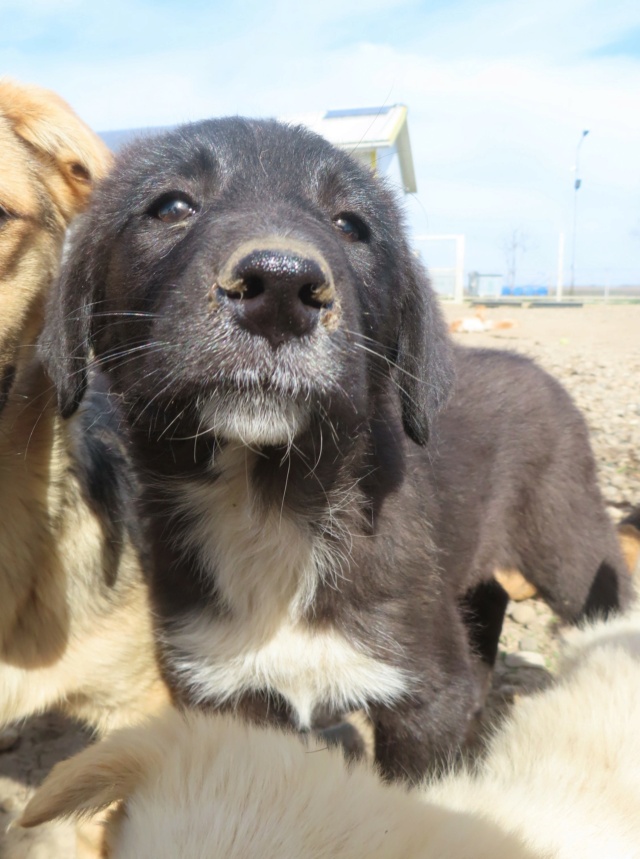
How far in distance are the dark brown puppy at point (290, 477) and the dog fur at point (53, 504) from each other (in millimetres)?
148

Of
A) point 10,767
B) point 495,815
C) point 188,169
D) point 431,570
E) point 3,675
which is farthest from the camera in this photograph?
point 10,767

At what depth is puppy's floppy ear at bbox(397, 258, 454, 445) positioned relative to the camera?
2.35 meters

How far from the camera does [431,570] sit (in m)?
2.49

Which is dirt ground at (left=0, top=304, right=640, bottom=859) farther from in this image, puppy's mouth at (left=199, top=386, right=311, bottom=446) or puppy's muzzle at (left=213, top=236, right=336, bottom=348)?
puppy's muzzle at (left=213, top=236, right=336, bottom=348)

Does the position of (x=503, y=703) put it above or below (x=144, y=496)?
below

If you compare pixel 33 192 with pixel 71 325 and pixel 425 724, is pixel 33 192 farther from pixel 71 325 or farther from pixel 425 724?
pixel 425 724

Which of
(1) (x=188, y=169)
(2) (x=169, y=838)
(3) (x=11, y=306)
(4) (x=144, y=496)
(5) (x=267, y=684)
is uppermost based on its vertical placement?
(1) (x=188, y=169)

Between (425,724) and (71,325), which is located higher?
(71,325)

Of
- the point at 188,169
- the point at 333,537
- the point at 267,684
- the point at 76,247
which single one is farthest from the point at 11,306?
the point at 267,684

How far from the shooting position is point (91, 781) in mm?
1465

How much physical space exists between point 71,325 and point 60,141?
2.54 feet

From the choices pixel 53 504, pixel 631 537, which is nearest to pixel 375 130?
pixel 631 537

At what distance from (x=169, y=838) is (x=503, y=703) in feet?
7.58

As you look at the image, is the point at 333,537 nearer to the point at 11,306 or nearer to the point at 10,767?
the point at 11,306
